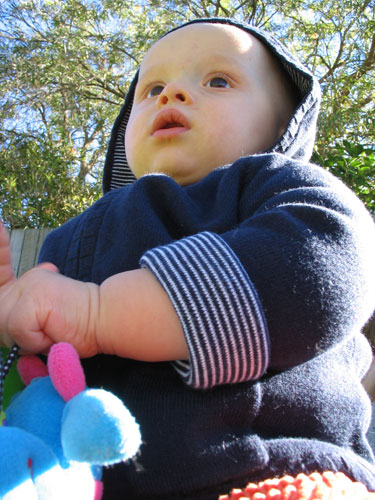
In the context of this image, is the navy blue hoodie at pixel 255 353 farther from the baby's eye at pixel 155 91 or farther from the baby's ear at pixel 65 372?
the baby's eye at pixel 155 91

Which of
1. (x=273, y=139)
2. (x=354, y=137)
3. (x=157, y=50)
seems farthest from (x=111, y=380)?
(x=354, y=137)

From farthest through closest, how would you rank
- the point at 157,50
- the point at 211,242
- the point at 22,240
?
the point at 22,240, the point at 157,50, the point at 211,242

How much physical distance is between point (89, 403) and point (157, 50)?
1380 mm

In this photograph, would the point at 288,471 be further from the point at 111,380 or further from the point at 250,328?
the point at 111,380

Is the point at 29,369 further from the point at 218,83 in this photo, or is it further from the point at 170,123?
the point at 218,83

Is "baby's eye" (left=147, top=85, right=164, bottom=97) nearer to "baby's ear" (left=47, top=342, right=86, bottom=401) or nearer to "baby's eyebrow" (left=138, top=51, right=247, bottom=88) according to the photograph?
"baby's eyebrow" (left=138, top=51, right=247, bottom=88)

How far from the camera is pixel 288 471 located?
870 millimetres

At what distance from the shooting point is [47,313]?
84cm

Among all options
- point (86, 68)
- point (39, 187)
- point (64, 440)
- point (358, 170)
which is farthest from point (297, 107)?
point (86, 68)

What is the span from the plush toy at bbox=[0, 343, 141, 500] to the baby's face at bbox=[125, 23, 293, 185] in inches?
33.5

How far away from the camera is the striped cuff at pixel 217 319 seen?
815 mm

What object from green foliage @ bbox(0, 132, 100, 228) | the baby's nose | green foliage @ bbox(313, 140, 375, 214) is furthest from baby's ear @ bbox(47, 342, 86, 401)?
green foliage @ bbox(0, 132, 100, 228)

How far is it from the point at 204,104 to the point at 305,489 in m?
1.09

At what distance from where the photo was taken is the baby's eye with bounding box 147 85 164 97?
5.65 feet
